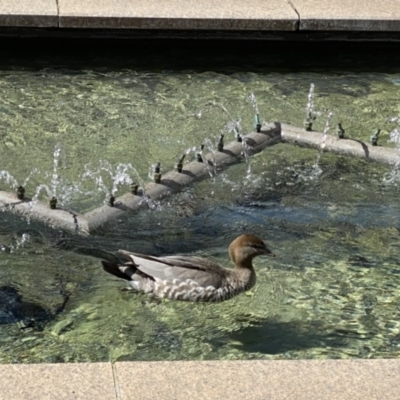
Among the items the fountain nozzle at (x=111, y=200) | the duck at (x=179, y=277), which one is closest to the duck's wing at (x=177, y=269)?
the duck at (x=179, y=277)

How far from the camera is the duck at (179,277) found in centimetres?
627

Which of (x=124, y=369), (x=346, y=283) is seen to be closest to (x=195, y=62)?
(x=346, y=283)

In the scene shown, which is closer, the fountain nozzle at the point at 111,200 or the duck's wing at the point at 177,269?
the duck's wing at the point at 177,269

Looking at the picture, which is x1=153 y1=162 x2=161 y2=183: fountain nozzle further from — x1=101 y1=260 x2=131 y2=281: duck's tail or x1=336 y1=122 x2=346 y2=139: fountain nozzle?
x1=336 y1=122 x2=346 y2=139: fountain nozzle

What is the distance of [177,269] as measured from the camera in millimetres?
6285

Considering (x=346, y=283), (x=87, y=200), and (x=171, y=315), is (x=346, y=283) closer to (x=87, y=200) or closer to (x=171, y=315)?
(x=171, y=315)

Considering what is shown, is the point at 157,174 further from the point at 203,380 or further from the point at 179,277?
the point at 203,380

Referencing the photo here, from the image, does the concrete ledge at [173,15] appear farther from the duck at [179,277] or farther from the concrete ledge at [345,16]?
the duck at [179,277]

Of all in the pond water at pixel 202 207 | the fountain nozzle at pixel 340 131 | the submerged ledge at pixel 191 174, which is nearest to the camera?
the pond water at pixel 202 207

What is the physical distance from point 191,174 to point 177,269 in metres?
1.63

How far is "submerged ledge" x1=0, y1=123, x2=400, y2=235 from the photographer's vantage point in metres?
6.98

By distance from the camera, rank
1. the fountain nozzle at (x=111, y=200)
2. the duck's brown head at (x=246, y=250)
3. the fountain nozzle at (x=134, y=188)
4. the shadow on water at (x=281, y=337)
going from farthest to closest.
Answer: the fountain nozzle at (x=134, y=188) < the fountain nozzle at (x=111, y=200) < the duck's brown head at (x=246, y=250) < the shadow on water at (x=281, y=337)

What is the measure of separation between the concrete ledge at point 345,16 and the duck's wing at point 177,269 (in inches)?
173

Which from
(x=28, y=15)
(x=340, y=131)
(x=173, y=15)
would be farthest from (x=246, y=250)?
(x=28, y=15)
